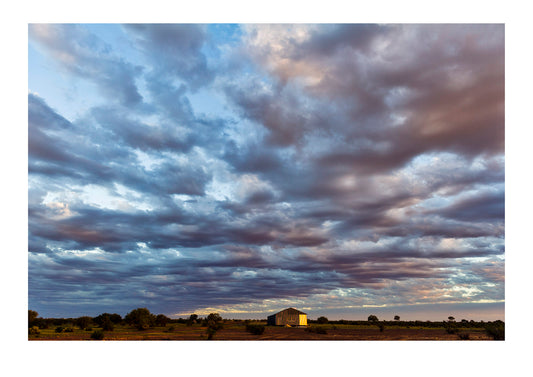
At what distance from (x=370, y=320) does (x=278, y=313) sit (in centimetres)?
7299

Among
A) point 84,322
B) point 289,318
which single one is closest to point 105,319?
point 84,322

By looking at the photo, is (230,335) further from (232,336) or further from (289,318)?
(289,318)

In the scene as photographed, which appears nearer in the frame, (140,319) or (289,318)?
(140,319)

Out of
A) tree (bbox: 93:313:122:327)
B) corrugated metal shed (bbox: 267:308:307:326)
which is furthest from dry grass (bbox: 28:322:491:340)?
corrugated metal shed (bbox: 267:308:307:326)

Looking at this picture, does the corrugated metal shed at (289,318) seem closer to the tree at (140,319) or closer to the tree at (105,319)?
the tree at (140,319)

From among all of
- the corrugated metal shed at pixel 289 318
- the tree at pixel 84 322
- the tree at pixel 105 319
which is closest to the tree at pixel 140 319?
the tree at pixel 105 319

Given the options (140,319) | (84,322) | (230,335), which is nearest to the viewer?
(230,335)

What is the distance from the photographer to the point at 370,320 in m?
183

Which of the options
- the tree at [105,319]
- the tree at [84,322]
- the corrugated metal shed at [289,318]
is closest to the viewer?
the tree at [84,322]

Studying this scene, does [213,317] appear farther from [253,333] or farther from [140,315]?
[253,333]

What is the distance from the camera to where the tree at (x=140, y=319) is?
11231 cm

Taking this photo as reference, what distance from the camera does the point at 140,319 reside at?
11506 centimetres

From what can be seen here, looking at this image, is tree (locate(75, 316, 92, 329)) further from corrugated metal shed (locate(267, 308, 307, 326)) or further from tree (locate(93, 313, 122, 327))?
corrugated metal shed (locate(267, 308, 307, 326))

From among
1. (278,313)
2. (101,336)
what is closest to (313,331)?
(278,313)
